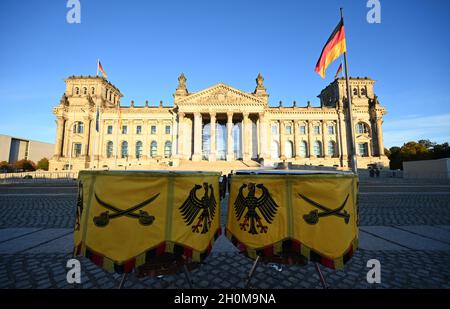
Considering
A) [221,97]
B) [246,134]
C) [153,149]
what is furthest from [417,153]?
[153,149]

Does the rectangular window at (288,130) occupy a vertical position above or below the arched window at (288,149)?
above

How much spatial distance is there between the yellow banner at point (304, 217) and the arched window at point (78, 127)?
58.5 metres

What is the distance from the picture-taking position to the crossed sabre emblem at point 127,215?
2061 millimetres

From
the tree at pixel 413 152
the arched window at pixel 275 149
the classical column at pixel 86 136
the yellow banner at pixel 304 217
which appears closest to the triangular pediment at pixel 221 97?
the arched window at pixel 275 149

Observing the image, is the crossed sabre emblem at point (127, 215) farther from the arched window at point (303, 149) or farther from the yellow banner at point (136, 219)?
the arched window at point (303, 149)

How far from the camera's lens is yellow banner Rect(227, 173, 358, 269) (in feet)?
7.34

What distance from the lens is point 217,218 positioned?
2793mm

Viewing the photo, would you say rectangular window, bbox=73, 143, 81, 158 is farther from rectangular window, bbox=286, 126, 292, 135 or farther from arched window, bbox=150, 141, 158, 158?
rectangular window, bbox=286, 126, 292, 135

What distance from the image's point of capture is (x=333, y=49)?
Answer: 1107cm

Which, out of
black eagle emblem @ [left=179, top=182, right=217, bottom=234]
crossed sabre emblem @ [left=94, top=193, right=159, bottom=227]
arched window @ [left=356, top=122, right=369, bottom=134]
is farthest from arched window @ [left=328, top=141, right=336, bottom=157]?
crossed sabre emblem @ [left=94, top=193, right=159, bottom=227]

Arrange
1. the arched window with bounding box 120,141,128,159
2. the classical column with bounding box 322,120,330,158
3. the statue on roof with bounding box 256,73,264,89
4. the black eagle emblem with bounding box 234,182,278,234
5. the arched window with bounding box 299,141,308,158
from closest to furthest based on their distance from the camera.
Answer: the black eagle emblem with bounding box 234,182,278,234, the statue on roof with bounding box 256,73,264,89, the arched window with bounding box 120,141,128,159, the classical column with bounding box 322,120,330,158, the arched window with bounding box 299,141,308,158

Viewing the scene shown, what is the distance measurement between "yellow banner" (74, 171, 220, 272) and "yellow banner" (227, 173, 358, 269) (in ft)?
2.42
